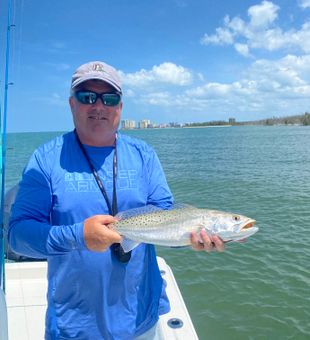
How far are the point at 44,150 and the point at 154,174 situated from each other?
38.6 inches

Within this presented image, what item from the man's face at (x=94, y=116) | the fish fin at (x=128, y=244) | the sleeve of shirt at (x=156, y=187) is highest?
the man's face at (x=94, y=116)

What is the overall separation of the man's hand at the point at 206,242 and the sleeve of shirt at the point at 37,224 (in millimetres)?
1071

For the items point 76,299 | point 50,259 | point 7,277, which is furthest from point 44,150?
point 7,277

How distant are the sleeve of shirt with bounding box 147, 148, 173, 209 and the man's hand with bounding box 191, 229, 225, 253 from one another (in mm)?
395

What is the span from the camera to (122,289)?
9.95 feet

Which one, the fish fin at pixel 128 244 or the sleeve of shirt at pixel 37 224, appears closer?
the sleeve of shirt at pixel 37 224

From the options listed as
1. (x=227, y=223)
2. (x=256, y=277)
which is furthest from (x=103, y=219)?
(x=256, y=277)

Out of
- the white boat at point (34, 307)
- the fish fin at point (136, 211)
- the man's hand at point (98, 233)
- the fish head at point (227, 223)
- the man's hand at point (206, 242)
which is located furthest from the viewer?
the white boat at point (34, 307)

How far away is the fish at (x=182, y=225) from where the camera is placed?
3184 mm

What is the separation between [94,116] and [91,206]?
75 cm

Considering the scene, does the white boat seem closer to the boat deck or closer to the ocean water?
the boat deck

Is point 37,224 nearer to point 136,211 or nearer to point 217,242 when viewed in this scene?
point 136,211

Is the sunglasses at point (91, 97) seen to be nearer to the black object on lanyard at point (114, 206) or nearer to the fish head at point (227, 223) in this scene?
the black object on lanyard at point (114, 206)

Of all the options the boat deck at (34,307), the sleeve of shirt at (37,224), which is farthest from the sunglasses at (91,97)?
the boat deck at (34,307)
